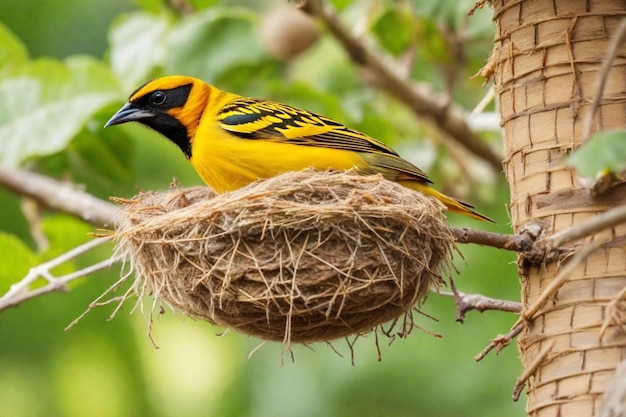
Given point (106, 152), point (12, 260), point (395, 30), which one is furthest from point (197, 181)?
point (12, 260)

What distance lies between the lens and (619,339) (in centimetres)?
382

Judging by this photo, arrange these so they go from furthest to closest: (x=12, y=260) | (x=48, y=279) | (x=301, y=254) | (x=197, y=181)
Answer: (x=197, y=181), (x=12, y=260), (x=48, y=279), (x=301, y=254)

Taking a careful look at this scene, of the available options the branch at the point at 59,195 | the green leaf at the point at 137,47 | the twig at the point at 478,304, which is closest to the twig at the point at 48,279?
the branch at the point at 59,195

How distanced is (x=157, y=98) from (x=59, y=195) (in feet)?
5.75

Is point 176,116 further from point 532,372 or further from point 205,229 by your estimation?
point 532,372

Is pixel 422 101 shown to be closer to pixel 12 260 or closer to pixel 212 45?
pixel 212 45

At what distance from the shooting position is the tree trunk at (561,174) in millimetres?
3920

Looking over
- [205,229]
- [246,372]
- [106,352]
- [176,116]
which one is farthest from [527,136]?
[106,352]

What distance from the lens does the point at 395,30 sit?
26.3 feet

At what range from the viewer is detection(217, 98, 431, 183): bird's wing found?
5336 millimetres

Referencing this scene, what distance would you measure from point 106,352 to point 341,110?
3898 millimetres

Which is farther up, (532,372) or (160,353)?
(160,353)

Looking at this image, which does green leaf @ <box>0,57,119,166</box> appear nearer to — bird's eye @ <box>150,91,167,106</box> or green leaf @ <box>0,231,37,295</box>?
green leaf @ <box>0,231,37,295</box>

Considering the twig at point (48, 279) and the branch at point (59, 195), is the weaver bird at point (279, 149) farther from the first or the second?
the branch at point (59, 195)
